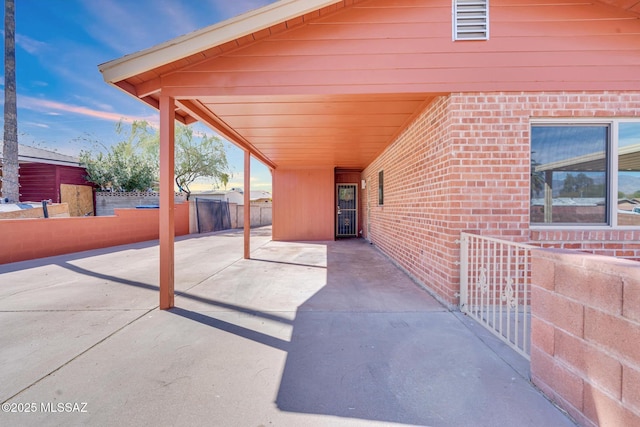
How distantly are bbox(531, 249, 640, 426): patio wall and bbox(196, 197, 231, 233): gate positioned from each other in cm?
1321

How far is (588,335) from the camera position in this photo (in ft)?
4.72

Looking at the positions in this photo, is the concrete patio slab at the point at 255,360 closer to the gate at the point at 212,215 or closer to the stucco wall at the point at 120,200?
the gate at the point at 212,215

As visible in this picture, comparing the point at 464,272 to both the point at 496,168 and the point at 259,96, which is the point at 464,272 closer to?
the point at 496,168

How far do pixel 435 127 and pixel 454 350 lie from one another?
8.91 ft

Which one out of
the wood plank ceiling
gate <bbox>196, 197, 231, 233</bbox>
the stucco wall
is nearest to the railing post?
the wood plank ceiling

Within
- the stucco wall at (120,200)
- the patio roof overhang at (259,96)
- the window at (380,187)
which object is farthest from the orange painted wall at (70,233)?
the window at (380,187)

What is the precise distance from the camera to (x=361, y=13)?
322 centimetres

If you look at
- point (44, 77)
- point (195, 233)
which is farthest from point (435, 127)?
point (44, 77)

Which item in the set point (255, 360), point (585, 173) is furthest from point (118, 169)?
point (585, 173)

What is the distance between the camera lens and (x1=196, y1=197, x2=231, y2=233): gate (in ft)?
42.6

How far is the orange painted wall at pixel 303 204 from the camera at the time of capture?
32.5ft

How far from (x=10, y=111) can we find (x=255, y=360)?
12.5 metres

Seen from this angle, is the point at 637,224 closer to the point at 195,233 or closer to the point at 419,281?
the point at 419,281

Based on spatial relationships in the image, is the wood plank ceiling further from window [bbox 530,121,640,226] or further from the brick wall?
window [bbox 530,121,640,226]
